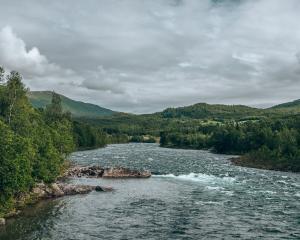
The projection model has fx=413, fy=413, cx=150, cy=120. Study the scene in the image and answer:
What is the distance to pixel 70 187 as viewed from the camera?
78.9 m

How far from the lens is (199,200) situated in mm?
69312

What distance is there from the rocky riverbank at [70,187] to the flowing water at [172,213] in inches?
96.7

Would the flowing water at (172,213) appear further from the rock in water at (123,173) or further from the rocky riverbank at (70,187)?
the rock in water at (123,173)

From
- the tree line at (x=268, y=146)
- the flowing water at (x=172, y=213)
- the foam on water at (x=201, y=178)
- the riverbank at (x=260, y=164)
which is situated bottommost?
the flowing water at (x=172, y=213)

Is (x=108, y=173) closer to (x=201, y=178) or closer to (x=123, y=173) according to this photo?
(x=123, y=173)

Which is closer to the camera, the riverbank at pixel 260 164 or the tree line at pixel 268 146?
the riverbank at pixel 260 164

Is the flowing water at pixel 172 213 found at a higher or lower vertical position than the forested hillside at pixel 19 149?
lower

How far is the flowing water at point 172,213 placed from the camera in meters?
48.2

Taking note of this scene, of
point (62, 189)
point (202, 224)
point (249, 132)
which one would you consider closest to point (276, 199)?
point (202, 224)

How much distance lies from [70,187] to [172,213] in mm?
26976

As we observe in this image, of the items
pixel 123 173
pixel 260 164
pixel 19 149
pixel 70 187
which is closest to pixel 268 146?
pixel 260 164

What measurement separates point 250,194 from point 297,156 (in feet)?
202

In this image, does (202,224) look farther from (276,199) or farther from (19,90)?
(19,90)

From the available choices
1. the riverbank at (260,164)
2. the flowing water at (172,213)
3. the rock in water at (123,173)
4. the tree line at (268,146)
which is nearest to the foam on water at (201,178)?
the flowing water at (172,213)
